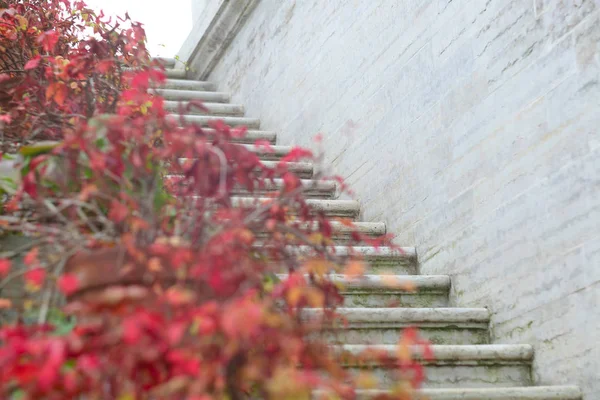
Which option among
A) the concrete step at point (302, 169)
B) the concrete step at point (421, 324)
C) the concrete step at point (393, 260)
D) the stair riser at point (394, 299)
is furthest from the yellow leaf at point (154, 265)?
the concrete step at point (302, 169)

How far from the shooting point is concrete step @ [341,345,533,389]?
237 cm

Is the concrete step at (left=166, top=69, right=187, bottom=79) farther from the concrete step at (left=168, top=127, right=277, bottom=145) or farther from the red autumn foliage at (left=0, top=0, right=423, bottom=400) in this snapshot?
the red autumn foliage at (left=0, top=0, right=423, bottom=400)

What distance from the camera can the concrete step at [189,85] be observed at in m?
5.41

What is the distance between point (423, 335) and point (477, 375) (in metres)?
0.24

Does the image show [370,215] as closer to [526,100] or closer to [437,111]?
[437,111]

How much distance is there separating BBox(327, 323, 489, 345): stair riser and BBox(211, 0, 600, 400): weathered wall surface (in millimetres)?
81

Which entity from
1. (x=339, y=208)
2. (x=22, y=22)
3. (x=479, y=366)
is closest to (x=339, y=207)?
(x=339, y=208)

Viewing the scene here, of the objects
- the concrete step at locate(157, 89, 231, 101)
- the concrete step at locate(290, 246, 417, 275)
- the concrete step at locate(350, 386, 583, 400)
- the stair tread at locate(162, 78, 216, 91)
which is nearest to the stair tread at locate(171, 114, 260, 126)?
the concrete step at locate(157, 89, 231, 101)

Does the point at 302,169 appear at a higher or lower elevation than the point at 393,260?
higher

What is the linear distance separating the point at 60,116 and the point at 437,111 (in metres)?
1.55

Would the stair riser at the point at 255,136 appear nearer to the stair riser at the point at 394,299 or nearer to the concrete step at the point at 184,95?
the concrete step at the point at 184,95

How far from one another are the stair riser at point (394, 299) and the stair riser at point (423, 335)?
25cm

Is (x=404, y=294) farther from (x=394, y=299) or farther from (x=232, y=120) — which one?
(x=232, y=120)

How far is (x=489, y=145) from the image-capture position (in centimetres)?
269
